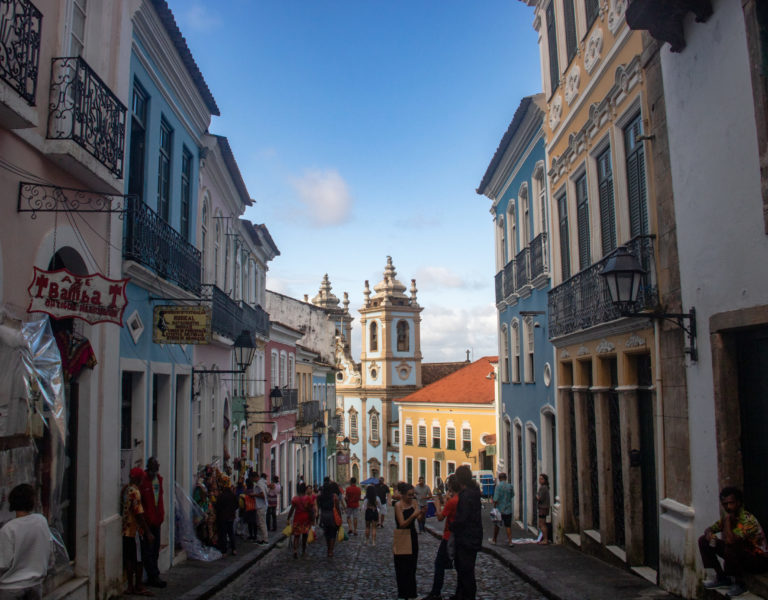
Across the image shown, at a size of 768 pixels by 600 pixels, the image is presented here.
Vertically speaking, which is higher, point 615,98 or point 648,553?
point 615,98

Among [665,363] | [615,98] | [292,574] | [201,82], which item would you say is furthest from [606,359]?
[201,82]

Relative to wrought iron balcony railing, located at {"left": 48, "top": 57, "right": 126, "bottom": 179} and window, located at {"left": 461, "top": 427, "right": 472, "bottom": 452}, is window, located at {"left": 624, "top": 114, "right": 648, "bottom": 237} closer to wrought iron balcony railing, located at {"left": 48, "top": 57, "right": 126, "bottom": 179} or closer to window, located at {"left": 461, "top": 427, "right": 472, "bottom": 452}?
wrought iron balcony railing, located at {"left": 48, "top": 57, "right": 126, "bottom": 179}

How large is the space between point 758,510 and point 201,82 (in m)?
10.1

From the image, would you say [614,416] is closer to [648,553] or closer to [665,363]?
[648,553]

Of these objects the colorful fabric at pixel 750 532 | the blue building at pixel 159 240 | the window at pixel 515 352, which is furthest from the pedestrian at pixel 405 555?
the window at pixel 515 352

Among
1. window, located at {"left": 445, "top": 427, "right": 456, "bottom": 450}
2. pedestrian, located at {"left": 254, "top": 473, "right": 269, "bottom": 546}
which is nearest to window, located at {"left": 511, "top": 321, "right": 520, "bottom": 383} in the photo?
pedestrian, located at {"left": 254, "top": 473, "right": 269, "bottom": 546}

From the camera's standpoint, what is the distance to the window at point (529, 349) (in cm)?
1767

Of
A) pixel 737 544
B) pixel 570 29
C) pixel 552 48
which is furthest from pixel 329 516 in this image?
pixel 552 48

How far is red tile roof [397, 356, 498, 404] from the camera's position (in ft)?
170

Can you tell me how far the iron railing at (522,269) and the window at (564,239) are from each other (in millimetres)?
2505

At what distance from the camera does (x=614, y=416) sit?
11.5m

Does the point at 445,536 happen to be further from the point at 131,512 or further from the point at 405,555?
the point at 131,512

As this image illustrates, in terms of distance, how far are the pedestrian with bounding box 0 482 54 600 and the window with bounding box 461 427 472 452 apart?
47037 mm

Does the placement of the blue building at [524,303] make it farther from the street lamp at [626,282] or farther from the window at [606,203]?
the street lamp at [626,282]
